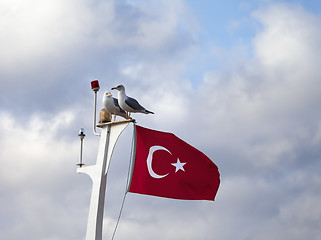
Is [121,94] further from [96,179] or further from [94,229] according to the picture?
[94,229]

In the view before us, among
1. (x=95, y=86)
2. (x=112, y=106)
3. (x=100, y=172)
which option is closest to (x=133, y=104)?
(x=112, y=106)

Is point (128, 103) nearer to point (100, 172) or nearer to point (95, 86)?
point (95, 86)

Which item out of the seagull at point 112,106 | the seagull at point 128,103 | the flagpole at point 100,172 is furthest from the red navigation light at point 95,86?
the flagpole at point 100,172

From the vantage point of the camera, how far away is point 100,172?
2455cm

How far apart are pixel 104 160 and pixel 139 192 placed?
182cm

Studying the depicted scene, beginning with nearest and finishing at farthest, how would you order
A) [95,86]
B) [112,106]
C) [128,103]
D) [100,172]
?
[100,172], [128,103], [112,106], [95,86]

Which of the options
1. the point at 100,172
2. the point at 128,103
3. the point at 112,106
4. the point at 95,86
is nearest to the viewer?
the point at 100,172

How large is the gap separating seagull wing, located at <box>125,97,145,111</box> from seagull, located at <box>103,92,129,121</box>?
63cm

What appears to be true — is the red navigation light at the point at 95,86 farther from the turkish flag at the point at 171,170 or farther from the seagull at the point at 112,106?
the turkish flag at the point at 171,170

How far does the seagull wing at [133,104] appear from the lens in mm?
24781

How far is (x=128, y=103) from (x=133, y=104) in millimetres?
189

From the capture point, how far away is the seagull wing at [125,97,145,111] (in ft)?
81.3

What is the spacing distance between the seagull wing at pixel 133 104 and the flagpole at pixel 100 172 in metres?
0.51

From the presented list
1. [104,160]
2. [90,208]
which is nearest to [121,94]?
[104,160]
